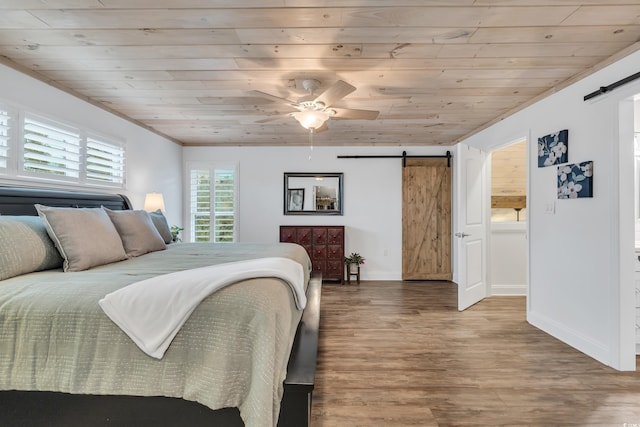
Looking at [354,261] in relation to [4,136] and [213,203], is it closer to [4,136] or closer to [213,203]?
[213,203]

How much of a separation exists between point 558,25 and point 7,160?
3963 millimetres

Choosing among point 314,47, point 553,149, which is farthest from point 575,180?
point 314,47

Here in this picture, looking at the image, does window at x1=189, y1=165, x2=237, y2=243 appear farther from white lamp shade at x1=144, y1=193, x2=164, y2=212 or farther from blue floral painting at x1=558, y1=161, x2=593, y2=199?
blue floral painting at x1=558, y1=161, x2=593, y2=199

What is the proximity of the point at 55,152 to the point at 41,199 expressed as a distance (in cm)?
56

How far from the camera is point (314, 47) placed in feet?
6.84

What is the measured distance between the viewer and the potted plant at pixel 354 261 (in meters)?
4.92

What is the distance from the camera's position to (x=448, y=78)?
2615mm

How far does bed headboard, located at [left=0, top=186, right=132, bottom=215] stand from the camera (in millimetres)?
2198

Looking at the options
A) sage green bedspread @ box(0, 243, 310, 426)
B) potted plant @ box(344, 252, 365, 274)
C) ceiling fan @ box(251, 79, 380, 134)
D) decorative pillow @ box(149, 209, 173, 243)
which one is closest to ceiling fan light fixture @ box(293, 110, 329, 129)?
ceiling fan @ box(251, 79, 380, 134)

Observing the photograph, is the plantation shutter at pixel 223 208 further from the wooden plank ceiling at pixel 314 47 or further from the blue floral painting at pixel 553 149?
the blue floral painting at pixel 553 149

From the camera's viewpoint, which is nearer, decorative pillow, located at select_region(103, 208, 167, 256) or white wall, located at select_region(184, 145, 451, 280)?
decorative pillow, located at select_region(103, 208, 167, 256)

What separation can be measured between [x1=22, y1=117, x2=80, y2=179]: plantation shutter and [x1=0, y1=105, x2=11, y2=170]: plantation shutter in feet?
0.41

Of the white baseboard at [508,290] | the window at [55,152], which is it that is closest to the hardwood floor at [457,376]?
the white baseboard at [508,290]

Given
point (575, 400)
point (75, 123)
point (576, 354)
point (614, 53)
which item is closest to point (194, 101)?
point (75, 123)
